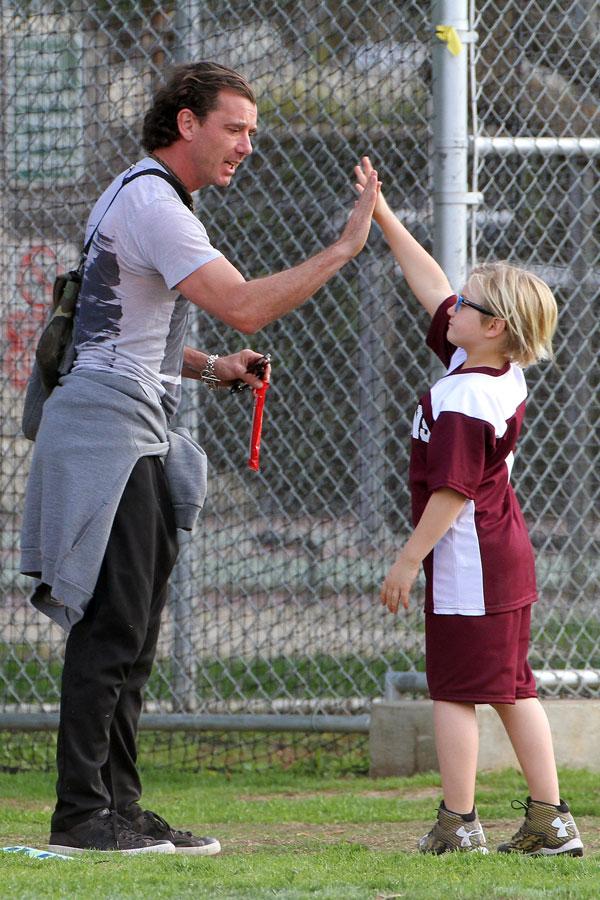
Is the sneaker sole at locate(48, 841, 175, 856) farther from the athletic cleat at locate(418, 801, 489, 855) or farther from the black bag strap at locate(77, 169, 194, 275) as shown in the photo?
the black bag strap at locate(77, 169, 194, 275)

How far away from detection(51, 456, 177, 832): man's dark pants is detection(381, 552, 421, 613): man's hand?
0.64 m

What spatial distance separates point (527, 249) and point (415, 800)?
2181mm

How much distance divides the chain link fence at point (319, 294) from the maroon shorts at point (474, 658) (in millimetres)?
1637

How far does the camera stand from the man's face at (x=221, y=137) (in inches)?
135

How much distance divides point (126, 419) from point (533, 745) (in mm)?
1368

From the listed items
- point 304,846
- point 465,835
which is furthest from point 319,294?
point 465,835

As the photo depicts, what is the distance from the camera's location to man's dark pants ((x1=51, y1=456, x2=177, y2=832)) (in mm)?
3307

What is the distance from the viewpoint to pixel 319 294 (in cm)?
508

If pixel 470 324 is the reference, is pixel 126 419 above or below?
below

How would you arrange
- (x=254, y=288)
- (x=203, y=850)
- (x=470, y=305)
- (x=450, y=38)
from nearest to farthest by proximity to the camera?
(x=254, y=288), (x=470, y=305), (x=203, y=850), (x=450, y=38)

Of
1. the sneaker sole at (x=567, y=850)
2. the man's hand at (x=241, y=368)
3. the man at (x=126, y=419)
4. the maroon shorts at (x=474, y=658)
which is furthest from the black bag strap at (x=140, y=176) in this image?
the sneaker sole at (x=567, y=850)

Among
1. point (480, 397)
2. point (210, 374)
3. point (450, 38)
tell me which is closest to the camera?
point (480, 397)

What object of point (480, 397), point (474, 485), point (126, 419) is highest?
point (480, 397)

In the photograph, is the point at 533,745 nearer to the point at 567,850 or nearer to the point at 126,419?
the point at 567,850
